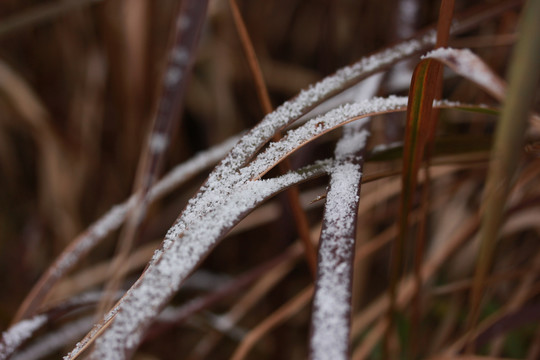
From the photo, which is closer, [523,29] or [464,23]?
[523,29]

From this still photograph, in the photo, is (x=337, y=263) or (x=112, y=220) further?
(x=112, y=220)

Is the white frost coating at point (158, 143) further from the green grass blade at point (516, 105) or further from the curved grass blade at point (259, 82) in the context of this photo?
the green grass blade at point (516, 105)

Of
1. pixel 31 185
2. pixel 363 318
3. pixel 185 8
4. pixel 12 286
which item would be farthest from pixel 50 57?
pixel 363 318


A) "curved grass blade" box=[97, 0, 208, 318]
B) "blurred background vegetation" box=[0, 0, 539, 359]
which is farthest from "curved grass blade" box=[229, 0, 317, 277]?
"blurred background vegetation" box=[0, 0, 539, 359]

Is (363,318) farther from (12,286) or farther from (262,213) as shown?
(12,286)

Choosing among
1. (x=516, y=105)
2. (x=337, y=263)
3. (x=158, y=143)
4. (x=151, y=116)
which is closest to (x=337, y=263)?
(x=337, y=263)

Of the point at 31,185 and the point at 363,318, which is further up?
the point at 31,185

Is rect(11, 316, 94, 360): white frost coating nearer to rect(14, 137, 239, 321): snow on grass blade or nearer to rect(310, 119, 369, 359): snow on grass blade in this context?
rect(14, 137, 239, 321): snow on grass blade

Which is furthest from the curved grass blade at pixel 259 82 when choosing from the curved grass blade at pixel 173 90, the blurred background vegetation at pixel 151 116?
the blurred background vegetation at pixel 151 116

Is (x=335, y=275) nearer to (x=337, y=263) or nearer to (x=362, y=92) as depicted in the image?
(x=337, y=263)
